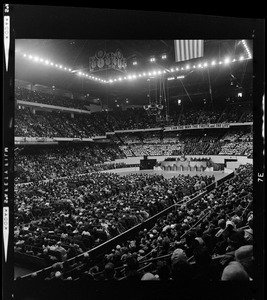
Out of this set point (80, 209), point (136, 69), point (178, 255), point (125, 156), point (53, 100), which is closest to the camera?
point (178, 255)

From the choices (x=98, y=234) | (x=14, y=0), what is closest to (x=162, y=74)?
(x=14, y=0)

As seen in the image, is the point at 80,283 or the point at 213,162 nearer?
the point at 80,283

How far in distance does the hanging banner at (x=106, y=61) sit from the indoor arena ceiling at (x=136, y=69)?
60 millimetres

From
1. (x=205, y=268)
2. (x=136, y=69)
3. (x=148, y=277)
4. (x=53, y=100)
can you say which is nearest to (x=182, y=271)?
(x=205, y=268)

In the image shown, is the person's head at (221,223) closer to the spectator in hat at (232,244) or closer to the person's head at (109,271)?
the spectator in hat at (232,244)

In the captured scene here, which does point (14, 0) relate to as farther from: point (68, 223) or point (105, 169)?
point (68, 223)

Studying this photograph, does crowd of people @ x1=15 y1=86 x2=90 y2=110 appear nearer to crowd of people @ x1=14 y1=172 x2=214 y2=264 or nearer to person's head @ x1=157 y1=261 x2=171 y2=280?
crowd of people @ x1=14 y1=172 x2=214 y2=264

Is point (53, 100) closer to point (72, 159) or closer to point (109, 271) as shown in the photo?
point (72, 159)

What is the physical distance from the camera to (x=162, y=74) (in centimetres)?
491

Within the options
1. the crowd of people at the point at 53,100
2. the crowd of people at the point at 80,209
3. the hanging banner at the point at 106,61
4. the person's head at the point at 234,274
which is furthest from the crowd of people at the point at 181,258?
the hanging banner at the point at 106,61

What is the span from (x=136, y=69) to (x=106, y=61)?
0.89m

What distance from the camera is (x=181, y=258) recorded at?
123 inches

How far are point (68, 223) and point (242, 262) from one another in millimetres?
2873

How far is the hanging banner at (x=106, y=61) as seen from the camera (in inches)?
141
